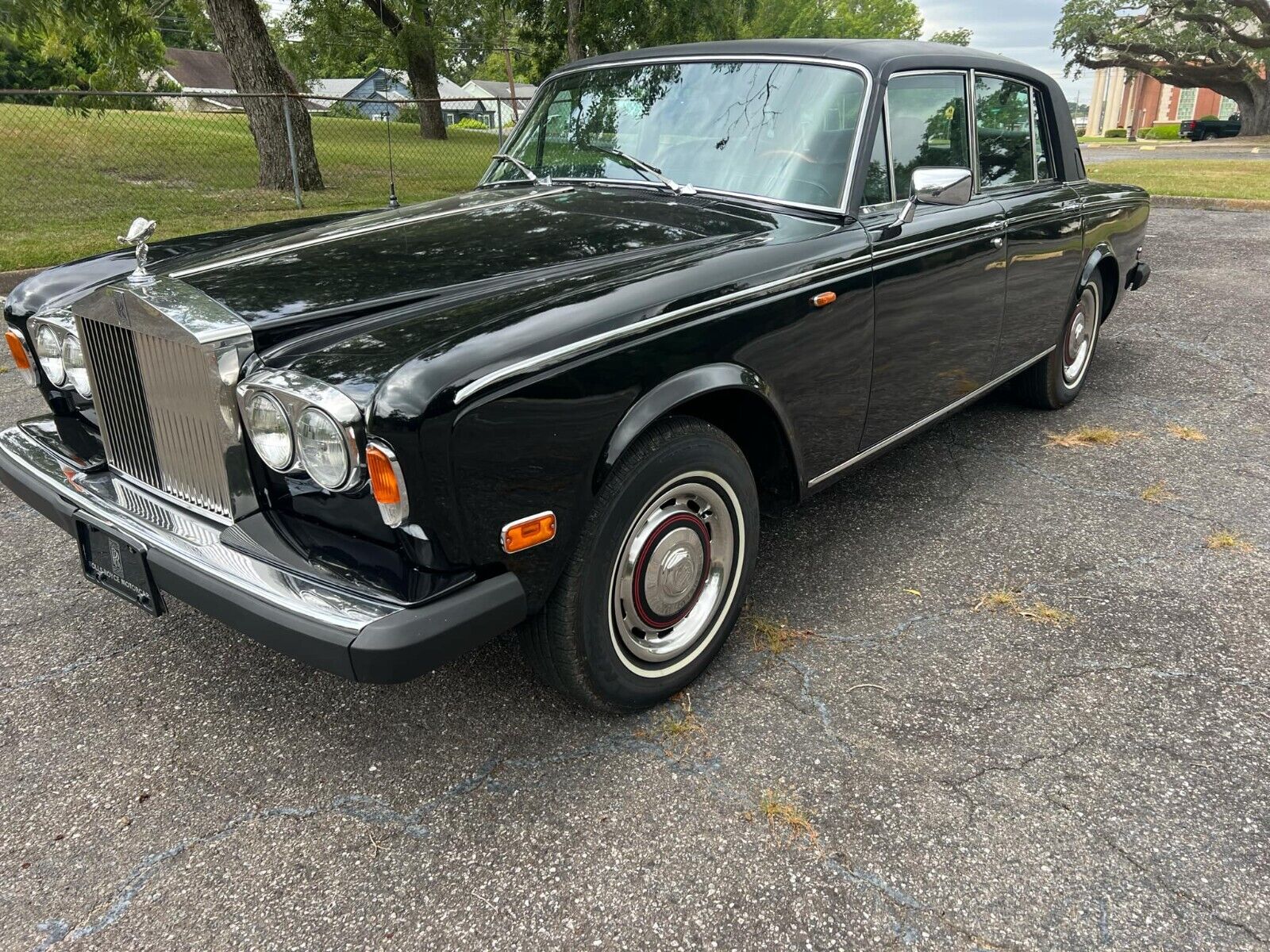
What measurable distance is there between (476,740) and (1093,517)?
2.67 m

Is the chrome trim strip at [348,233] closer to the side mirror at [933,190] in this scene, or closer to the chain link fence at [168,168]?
the side mirror at [933,190]

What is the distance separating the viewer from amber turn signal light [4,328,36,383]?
2.85 m

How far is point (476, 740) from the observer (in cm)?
237

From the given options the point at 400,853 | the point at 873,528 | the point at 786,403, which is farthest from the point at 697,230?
the point at 400,853

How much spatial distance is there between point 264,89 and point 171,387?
11.8 m

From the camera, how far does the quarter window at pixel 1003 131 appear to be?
364cm

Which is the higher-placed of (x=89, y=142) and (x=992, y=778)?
(x=89, y=142)

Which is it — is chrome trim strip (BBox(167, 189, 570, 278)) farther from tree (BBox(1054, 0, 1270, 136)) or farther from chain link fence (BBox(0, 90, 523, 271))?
tree (BBox(1054, 0, 1270, 136))

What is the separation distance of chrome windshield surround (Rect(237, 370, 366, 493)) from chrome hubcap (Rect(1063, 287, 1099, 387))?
12.9 feet

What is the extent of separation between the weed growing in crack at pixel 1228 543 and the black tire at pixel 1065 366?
1.31 m

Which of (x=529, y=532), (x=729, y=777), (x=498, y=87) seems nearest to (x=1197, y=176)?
(x=729, y=777)

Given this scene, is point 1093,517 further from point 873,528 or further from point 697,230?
point 697,230

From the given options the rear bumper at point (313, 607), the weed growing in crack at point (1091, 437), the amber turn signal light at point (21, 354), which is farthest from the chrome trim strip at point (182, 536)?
the weed growing in crack at point (1091, 437)

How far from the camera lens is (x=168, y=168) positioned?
1398 centimetres
